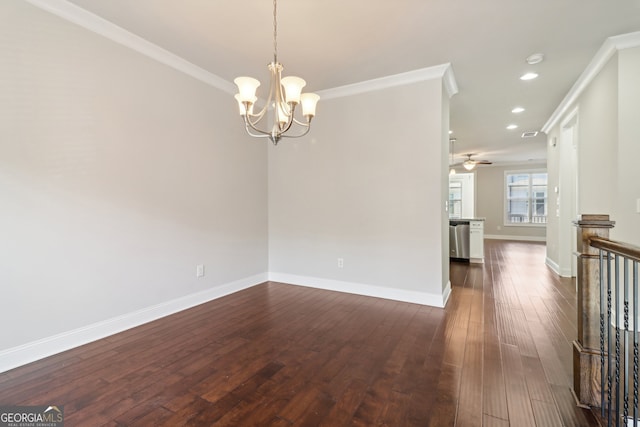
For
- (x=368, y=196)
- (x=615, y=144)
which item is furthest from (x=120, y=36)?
(x=615, y=144)

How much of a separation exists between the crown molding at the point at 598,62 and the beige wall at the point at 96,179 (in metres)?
4.25

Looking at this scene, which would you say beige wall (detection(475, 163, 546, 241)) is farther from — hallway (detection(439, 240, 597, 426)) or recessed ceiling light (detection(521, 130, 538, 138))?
hallway (detection(439, 240, 597, 426))

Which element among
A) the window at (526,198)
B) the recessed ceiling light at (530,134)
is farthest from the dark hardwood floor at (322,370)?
the window at (526,198)

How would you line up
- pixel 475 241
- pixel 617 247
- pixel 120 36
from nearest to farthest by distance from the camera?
1. pixel 617 247
2. pixel 120 36
3. pixel 475 241

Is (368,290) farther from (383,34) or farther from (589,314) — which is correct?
(383,34)

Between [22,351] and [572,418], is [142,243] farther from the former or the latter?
[572,418]

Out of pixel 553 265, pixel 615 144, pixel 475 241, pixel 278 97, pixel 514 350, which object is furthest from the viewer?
pixel 475 241

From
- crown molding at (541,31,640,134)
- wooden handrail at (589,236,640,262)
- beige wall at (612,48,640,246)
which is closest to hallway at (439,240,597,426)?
wooden handrail at (589,236,640,262)

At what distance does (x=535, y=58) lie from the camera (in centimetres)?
318

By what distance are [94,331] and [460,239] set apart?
621 centimetres

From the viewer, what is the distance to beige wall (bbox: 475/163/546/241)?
10.4 metres

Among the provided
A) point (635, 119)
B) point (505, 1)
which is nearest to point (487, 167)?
point (635, 119)

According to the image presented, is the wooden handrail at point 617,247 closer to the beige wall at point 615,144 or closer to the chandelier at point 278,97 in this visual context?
the beige wall at point 615,144

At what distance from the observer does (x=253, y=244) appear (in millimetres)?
4406
